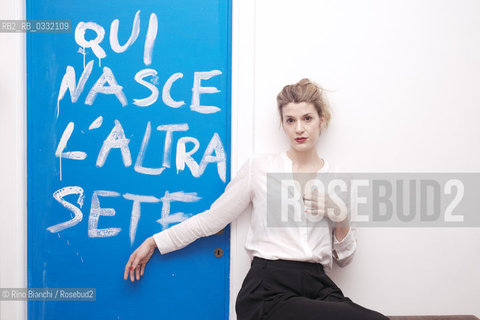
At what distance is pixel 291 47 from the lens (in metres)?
1.24

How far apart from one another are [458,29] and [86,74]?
4.97 feet

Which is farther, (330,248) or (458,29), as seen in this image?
(458,29)

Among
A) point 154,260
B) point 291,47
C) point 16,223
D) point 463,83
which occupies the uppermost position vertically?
point 291,47

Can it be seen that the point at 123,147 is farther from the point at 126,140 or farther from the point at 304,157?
the point at 304,157

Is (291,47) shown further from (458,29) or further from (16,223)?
(16,223)

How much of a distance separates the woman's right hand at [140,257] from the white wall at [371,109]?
1.09 feet

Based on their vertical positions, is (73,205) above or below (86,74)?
below

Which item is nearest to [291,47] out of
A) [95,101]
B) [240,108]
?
[240,108]

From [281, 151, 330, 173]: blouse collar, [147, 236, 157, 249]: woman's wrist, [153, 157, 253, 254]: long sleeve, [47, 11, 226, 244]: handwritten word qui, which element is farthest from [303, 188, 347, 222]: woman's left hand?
[147, 236, 157, 249]: woman's wrist

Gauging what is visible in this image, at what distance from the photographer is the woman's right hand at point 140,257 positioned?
3.89ft

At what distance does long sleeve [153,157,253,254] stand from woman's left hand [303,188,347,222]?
8.7 inches

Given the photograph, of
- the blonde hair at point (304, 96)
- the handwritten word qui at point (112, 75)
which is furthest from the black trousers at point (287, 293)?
the handwritten word qui at point (112, 75)

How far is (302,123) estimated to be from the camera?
110 cm

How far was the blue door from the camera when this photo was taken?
47.9 inches
